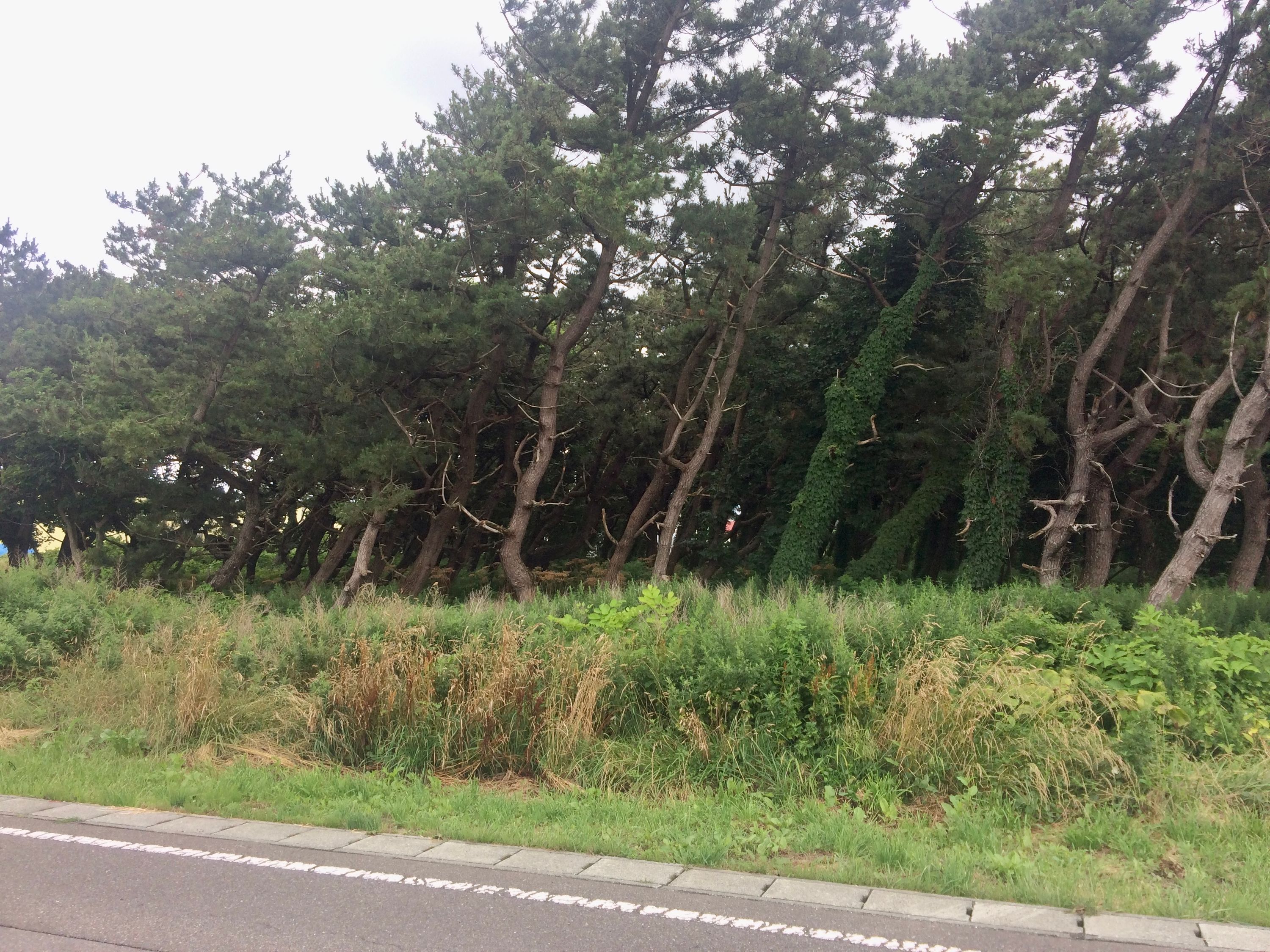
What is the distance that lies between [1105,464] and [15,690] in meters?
24.3

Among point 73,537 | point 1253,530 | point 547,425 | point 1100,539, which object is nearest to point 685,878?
point 547,425

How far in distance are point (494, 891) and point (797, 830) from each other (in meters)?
2.20

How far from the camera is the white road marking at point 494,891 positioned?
14.7ft

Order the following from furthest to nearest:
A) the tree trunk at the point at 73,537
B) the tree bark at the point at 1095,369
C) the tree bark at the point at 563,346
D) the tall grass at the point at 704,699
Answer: the tree trunk at the point at 73,537, the tree bark at the point at 563,346, the tree bark at the point at 1095,369, the tall grass at the point at 704,699

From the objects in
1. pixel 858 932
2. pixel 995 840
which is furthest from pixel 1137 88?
pixel 858 932

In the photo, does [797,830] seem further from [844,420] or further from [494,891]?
[844,420]

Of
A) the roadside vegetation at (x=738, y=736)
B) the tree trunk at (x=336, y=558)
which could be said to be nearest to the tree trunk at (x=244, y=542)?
the tree trunk at (x=336, y=558)

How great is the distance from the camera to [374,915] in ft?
15.7

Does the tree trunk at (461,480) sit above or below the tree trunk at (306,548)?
above

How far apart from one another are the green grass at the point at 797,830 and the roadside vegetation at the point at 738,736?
0.02 m

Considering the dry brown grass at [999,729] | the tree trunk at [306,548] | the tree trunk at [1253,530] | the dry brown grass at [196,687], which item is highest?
the tree trunk at [1253,530]

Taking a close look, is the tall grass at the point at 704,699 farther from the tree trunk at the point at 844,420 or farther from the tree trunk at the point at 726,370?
the tree trunk at the point at 844,420

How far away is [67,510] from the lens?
1261 inches

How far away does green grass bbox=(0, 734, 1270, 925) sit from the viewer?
16.8 feet
